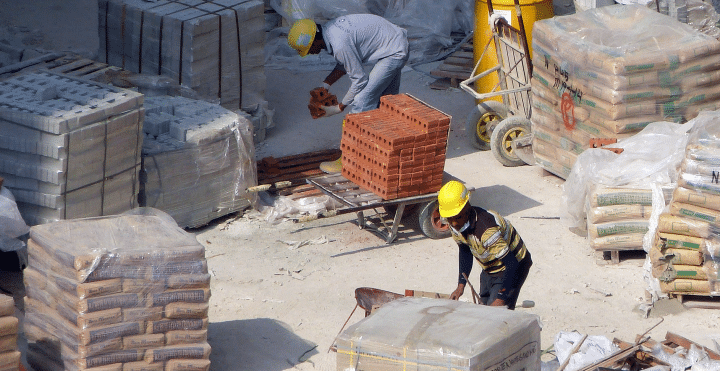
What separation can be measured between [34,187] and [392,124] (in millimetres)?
3194

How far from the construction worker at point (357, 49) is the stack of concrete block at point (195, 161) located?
96cm

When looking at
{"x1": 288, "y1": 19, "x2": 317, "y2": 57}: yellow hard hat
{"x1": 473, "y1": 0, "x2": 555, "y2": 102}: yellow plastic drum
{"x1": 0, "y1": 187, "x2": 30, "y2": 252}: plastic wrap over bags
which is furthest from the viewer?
{"x1": 473, "y1": 0, "x2": 555, "y2": 102}: yellow plastic drum

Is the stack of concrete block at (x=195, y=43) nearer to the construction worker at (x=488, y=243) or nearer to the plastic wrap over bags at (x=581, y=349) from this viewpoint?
the construction worker at (x=488, y=243)

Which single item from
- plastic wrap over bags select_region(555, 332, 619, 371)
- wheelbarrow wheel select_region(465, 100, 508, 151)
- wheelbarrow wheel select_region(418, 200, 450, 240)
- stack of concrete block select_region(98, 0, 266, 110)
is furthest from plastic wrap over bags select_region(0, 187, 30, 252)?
wheelbarrow wheel select_region(465, 100, 508, 151)

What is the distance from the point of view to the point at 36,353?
664 cm

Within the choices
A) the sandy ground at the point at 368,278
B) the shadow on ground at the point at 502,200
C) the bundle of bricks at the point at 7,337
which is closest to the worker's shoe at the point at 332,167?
the sandy ground at the point at 368,278

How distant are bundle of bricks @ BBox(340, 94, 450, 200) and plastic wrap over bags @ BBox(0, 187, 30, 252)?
3017mm

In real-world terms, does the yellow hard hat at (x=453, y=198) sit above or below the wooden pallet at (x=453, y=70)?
above

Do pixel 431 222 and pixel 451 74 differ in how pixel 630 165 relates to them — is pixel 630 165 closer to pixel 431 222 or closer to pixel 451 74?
pixel 431 222

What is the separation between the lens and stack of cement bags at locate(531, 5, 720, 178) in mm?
9117

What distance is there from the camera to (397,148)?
8.53m

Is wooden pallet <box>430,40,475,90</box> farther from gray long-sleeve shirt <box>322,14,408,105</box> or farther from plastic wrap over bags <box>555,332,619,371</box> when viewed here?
plastic wrap over bags <box>555,332,619,371</box>

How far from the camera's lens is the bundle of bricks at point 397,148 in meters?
8.61

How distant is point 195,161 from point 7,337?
130 inches
